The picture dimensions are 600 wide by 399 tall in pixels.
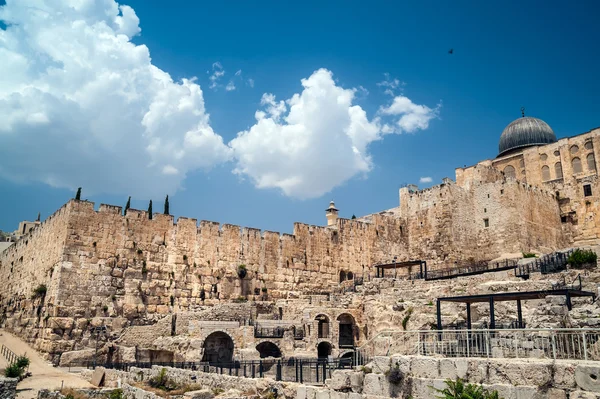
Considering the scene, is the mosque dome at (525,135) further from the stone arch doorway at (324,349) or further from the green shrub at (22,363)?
the green shrub at (22,363)

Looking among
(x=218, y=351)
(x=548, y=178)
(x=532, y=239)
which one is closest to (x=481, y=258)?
(x=532, y=239)

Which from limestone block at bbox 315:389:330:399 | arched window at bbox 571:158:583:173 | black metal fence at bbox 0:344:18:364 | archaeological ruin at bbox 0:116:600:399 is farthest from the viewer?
arched window at bbox 571:158:583:173

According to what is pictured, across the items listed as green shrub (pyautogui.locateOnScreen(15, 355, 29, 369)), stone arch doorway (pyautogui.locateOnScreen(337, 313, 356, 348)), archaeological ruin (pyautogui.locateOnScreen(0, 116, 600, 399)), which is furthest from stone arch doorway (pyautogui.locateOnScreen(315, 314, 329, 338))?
green shrub (pyautogui.locateOnScreen(15, 355, 29, 369))

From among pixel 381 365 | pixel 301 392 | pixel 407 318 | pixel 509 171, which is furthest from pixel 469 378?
pixel 509 171

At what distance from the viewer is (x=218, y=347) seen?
81.0ft

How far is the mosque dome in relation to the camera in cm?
4175

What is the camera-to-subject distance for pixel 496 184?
3409cm

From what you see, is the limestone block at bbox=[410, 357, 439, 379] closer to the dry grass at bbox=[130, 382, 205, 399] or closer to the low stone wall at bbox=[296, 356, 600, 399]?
the low stone wall at bbox=[296, 356, 600, 399]

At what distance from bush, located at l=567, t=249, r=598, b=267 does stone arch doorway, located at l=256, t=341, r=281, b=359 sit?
13824 mm

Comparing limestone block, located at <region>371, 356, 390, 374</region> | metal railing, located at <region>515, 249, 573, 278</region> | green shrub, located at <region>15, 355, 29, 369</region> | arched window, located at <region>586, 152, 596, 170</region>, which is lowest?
green shrub, located at <region>15, 355, 29, 369</region>

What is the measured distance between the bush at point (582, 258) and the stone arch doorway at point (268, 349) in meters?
13.8

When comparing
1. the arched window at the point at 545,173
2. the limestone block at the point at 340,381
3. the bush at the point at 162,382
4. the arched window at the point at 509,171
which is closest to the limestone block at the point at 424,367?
the limestone block at the point at 340,381

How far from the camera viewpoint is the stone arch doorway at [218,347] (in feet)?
79.8

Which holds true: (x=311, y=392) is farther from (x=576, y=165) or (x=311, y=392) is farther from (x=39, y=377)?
(x=576, y=165)
